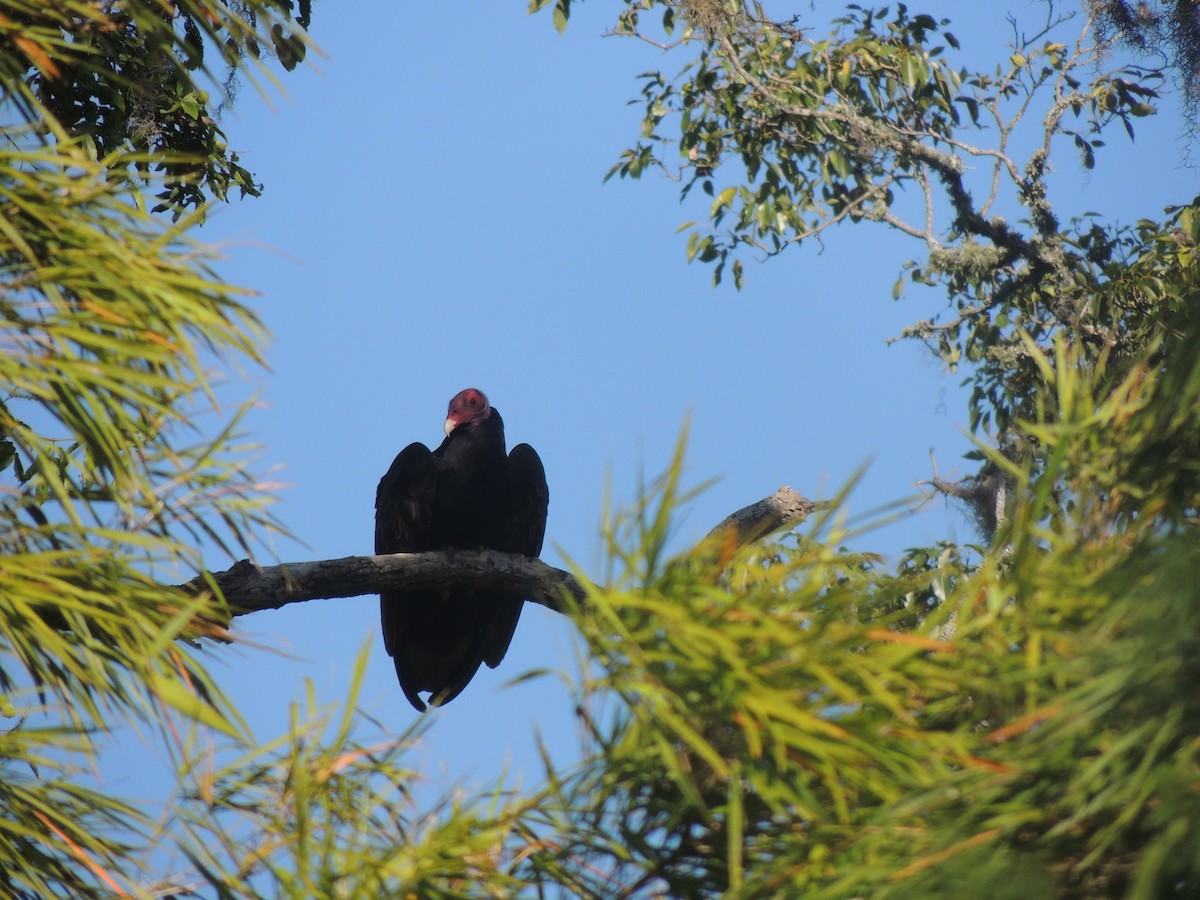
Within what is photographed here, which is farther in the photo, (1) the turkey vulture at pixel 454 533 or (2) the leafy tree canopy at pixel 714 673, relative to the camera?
(1) the turkey vulture at pixel 454 533

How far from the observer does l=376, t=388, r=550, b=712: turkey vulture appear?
11.1 feet

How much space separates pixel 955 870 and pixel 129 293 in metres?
1.00

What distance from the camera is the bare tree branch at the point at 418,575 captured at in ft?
6.74

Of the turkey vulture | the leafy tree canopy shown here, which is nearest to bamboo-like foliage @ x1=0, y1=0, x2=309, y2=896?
the leafy tree canopy

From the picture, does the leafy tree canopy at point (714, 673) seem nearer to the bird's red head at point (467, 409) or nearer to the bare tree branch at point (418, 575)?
the bare tree branch at point (418, 575)

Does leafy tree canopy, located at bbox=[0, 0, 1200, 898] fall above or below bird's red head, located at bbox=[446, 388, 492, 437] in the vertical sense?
below

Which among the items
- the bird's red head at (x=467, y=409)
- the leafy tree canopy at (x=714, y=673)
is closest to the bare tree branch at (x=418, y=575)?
the leafy tree canopy at (x=714, y=673)

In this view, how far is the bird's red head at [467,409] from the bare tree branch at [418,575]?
3.56 ft

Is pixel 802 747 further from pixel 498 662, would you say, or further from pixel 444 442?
pixel 444 442

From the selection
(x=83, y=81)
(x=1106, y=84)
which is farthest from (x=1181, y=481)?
(x=1106, y=84)

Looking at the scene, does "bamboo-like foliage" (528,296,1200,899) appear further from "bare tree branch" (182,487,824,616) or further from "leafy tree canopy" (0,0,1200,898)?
"bare tree branch" (182,487,824,616)

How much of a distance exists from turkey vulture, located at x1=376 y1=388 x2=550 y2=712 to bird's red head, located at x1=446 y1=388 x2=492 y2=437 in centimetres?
20

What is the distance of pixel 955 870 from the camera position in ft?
2.49

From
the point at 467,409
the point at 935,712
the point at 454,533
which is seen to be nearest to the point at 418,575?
the point at 454,533
